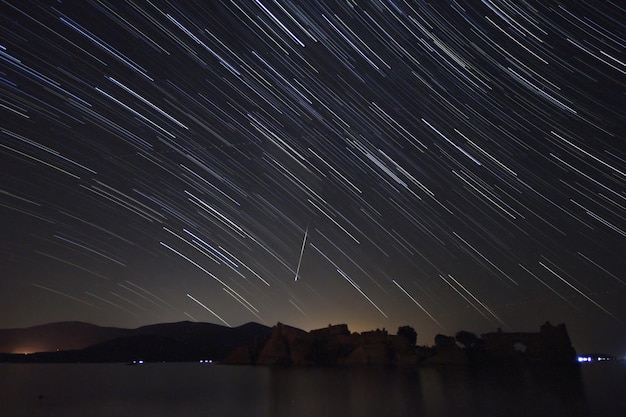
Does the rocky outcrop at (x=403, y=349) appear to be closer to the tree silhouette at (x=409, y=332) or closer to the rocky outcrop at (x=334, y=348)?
the rocky outcrop at (x=334, y=348)

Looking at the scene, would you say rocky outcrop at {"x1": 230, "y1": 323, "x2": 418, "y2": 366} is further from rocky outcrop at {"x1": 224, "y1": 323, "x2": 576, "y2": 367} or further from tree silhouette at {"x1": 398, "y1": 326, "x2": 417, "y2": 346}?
tree silhouette at {"x1": 398, "y1": 326, "x2": 417, "y2": 346}

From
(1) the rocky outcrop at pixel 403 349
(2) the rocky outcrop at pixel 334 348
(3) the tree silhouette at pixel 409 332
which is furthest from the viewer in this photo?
(3) the tree silhouette at pixel 409 332

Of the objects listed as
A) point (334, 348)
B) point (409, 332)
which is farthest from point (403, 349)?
point (409, 332)

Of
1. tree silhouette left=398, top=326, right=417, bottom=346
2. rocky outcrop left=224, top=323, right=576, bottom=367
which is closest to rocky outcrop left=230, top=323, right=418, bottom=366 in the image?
rocky outcrop left=224, top=323, right=576, bottom=367

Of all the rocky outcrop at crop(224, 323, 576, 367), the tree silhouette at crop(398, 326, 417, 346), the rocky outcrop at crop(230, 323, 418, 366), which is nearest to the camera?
the rocky outcrop at crop(224, 323, 576, 367)

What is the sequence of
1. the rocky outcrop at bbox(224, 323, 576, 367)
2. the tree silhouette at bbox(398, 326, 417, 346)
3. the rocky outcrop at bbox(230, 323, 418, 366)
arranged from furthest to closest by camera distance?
the tree silhouette at bbox(398, 326, 417, 346) → the rocky outcrop at bbox(230, 323, 418, 366) → the rocky outcrop at bbox(224, 323, 576, 367)

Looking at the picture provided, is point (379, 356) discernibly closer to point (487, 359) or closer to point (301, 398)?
point (487, 359)

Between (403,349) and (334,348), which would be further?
(334,348)

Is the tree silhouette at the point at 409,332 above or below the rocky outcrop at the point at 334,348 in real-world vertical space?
above

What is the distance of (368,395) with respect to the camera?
1433 inches

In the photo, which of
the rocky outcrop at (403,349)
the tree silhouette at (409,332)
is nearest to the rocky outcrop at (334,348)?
the rocky outcrop at (403,349)

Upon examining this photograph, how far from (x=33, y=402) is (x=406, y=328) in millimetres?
127773

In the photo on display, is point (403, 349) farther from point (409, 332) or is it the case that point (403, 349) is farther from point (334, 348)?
point (409, 332)

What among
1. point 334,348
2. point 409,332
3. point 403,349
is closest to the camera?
point 403,349
